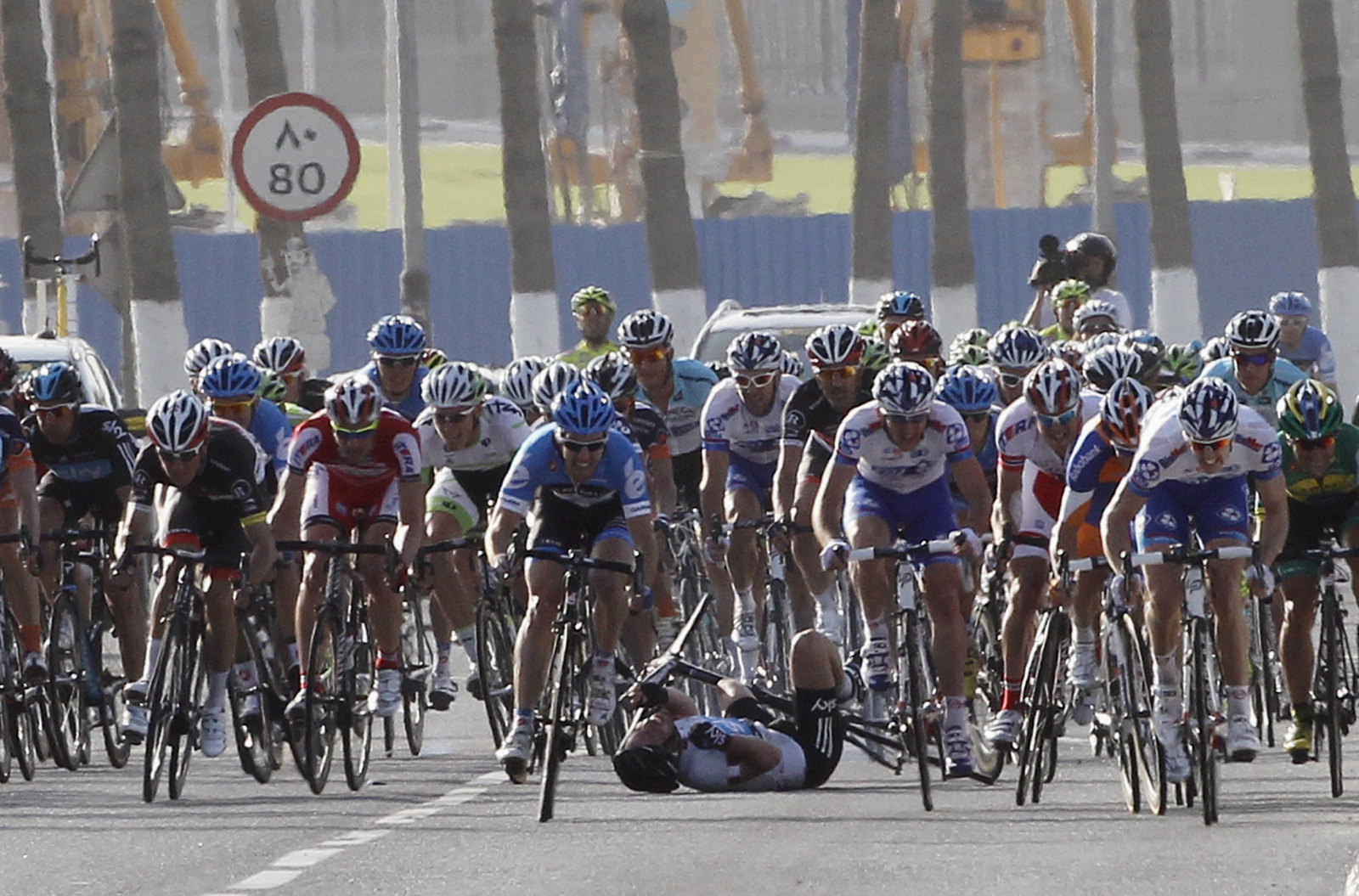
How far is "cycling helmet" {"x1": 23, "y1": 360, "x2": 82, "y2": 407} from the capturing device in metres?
14.6

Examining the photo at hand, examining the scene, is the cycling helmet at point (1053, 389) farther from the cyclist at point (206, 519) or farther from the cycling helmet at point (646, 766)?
the cyclist at point (206, 519)

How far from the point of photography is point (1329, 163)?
35406mm

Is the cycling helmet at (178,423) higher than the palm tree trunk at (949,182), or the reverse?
the palm tree trunk at (949,182)

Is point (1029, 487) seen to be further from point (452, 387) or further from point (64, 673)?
point (64, 673)

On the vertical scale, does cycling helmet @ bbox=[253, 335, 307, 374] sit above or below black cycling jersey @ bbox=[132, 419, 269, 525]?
above

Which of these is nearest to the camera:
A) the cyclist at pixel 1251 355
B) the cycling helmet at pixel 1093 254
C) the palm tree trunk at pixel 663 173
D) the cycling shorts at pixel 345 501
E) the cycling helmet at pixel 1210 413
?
the cycling helmet at pixel 1210 413

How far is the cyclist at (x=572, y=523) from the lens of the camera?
41.4ft

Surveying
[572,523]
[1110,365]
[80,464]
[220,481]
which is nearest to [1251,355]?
[1110,365]

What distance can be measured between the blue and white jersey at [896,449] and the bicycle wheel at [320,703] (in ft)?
7.40

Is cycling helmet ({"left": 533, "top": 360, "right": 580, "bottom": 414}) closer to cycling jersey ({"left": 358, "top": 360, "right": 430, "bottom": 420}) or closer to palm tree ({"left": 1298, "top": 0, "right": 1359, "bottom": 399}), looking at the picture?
cycling jersey ({"left": 358, "top": 360, "right": 430, "bottom": 420})

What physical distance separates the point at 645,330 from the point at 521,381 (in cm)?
104

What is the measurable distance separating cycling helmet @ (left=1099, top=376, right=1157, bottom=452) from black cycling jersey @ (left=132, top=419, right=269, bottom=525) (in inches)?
140

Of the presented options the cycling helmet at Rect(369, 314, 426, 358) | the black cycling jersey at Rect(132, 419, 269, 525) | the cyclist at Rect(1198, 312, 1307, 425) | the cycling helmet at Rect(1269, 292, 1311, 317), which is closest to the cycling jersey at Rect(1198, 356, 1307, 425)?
the cyclist at Rect(1198, 312, 1307, 425)

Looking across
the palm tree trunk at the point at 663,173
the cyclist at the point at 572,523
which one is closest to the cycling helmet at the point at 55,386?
the cyclist at the point at 572,523
